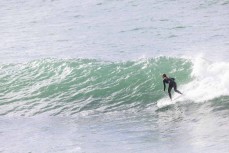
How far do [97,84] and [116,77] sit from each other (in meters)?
1.15

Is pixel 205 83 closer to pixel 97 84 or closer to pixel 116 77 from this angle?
pixel 116 77

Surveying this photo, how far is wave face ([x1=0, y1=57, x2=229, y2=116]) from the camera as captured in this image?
3572 centimetres

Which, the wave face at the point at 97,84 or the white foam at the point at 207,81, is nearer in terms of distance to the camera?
the white foam at the point at 207,81

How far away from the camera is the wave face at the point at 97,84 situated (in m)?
35.7

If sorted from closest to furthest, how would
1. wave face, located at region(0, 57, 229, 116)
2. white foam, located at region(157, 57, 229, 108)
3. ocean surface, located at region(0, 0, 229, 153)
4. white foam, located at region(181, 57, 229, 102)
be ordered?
ocean surface, located at region(0, 0, 229, 153) < white foam, located at region(157, 57, 229, 108) < white foam, located at region(181, 57, 229, 102) < wave face, located at region(0, 57, 229, 116)

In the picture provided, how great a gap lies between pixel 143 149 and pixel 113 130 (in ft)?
11.3

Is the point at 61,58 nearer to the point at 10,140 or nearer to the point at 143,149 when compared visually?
the point at 10,140

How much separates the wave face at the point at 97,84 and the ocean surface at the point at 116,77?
0.17 feet

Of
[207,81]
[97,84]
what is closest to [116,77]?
[97,84]

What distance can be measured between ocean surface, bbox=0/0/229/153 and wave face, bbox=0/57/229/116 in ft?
0.17

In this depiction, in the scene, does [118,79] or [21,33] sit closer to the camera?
[118,79]

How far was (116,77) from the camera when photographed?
39406 millimetres

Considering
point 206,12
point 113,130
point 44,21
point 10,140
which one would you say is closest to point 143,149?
point 113,130

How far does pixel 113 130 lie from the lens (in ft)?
104
